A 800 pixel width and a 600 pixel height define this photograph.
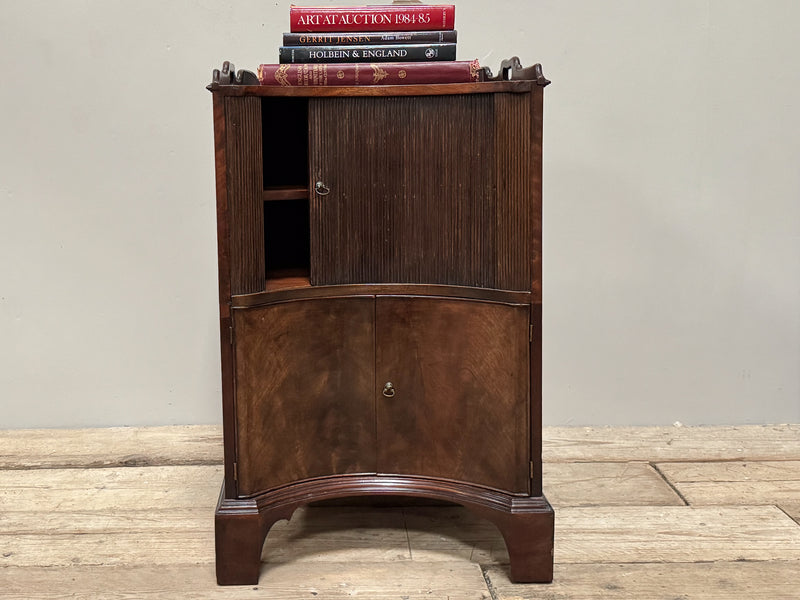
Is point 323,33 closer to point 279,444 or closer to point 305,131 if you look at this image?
point 305,131

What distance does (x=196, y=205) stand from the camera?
2.58 m

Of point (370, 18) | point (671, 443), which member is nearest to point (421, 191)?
point (370, 18)

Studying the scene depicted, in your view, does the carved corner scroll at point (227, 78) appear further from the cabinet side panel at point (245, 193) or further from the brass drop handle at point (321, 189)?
the brass drop handle at point (321, 189)

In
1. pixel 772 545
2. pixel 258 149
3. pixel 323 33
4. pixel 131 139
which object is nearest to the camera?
pixel 258 149

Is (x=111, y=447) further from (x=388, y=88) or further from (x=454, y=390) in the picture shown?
(x=388, y=88)

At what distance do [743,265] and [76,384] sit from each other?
1914 millimetres

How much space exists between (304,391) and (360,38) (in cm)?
69

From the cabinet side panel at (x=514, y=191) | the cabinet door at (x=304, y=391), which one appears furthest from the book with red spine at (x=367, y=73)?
the cabinet door at (x=304, y=391)

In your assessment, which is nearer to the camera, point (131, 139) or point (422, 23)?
point (422, 23)

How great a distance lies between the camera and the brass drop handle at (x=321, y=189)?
1.74 metres

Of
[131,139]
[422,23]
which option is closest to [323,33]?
[422,23]

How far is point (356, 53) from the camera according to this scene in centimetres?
179

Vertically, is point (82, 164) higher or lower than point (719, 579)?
higher

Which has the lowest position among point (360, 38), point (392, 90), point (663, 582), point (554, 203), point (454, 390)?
point (663, 582)
